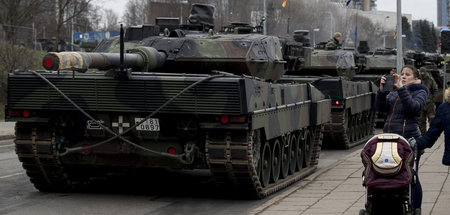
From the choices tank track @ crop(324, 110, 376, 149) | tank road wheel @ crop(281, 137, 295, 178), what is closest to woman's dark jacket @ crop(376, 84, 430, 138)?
tank road wheel @ crop(281, 137, 295, 178)

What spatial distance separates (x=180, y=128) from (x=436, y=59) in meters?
28.1

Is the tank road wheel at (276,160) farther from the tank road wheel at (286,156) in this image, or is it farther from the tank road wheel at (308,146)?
the tank road wheel at (308,146)

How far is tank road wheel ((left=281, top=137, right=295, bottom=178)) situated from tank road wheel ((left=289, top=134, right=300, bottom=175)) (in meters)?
0.06

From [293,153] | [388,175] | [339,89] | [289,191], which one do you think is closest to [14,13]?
[339,89]

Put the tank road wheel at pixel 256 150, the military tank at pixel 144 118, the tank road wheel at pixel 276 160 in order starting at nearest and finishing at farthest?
the military tank at pixel 144 118, the tank road wheel at pixel 256 150, the tank road wheel at pixel 276 160

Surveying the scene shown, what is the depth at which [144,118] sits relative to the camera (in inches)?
436

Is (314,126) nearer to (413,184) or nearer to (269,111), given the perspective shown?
(269,111)

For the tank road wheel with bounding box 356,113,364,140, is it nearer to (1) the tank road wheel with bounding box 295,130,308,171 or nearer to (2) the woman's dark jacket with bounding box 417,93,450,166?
(1) the tank road wheel with bounding box 295,130,308,171

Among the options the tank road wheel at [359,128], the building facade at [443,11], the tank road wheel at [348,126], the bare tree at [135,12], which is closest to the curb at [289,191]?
the tank road wheel at [348,126]

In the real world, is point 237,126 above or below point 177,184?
above

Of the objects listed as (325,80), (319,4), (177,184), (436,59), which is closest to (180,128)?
(177,184)

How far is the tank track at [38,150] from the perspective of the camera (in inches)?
455

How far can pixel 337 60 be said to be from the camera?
896 inches

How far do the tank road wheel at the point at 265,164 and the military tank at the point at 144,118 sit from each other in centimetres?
2
